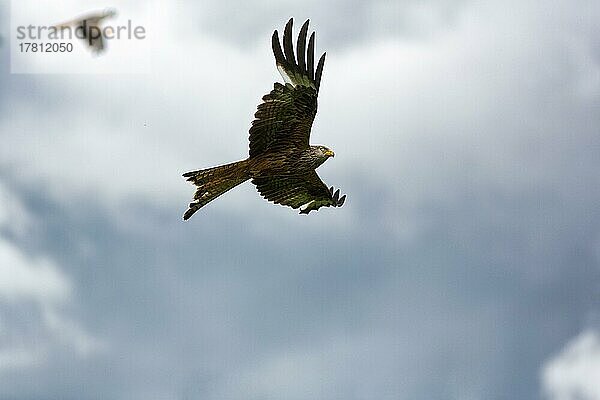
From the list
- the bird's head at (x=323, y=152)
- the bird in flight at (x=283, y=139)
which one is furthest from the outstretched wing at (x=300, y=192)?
the bird's head at (x=323, y=152)

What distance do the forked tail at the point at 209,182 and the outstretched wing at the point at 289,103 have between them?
1.14m

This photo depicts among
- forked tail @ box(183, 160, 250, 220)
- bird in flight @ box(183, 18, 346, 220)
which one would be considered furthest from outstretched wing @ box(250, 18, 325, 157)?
forked tail @ box(183, 160, 250, 220)

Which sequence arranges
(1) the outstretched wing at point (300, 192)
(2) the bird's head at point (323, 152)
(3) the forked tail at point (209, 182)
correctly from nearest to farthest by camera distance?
(3) the forked tail at point (209, 182), (2) the bird's head at point (323, 152), (1) the outstretched wing at point (300, 192)

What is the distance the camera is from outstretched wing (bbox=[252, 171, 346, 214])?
24.2 meters

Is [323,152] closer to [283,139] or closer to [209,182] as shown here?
[283,139]

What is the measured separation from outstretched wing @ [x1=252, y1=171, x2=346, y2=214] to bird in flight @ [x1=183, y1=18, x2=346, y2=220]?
3cm

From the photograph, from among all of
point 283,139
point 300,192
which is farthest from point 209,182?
point 300,192

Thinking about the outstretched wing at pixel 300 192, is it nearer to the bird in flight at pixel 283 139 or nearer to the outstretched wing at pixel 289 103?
the bird in flight at pixel 283 139

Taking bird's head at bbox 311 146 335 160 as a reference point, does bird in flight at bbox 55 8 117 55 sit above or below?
above

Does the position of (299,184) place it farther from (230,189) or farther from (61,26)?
(61,26)

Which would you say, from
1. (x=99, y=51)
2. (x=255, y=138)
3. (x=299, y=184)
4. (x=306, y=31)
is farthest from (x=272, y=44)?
(x=99, y=51)

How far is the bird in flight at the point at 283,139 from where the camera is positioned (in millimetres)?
21594

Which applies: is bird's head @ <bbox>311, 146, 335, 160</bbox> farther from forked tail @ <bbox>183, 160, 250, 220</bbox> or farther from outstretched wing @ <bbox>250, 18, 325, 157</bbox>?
forked tail @ <bbox>183, 160, 250, 220</bbox>

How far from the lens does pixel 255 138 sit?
73.5 ft
